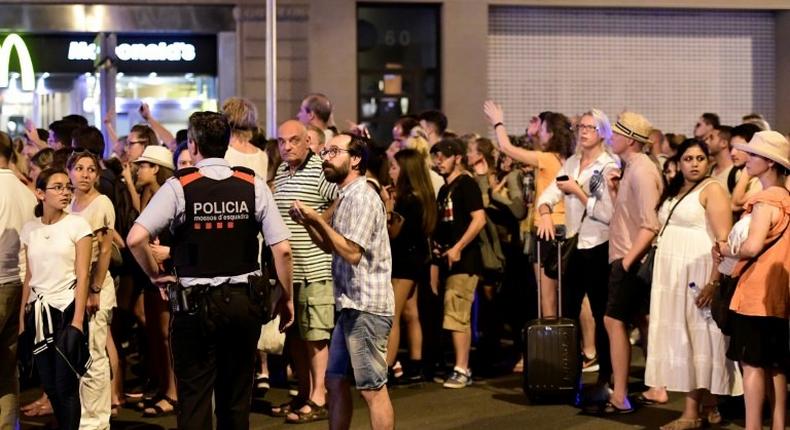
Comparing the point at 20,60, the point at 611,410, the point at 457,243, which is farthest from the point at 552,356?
the point at 20,60

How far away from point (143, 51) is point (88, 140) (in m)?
8.88

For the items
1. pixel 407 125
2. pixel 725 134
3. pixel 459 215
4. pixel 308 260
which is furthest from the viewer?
pixel 407 125

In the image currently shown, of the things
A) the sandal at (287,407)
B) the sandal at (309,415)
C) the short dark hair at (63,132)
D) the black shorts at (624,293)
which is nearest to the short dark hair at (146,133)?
the short dark hair at (63,132)

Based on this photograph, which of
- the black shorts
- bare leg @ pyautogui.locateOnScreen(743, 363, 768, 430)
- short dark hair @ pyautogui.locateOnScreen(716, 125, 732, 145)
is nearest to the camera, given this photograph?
bare leg @ pyautogui.locateOnScreen(743, 363, 768, 430)

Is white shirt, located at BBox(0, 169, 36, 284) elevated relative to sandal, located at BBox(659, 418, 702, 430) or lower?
elevated

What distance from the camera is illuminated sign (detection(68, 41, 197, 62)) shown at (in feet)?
60.8

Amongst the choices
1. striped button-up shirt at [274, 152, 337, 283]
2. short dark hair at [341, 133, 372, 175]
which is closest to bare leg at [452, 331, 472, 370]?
striped button-up shirt at [274, 152, 337, 283]

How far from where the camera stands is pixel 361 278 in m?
7.46

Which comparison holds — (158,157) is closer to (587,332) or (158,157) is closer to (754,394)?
(587,332)

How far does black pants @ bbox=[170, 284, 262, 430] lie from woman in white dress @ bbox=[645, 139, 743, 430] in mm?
3239

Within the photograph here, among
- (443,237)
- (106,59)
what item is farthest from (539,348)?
(106,59)

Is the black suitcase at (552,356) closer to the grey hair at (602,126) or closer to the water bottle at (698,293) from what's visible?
the water bottle at (698,293)

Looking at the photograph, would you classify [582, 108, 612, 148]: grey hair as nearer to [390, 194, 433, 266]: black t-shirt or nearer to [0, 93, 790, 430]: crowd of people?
[0, 93, 790, 430]: crowd of people

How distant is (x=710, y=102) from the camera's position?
2016 centimetres
